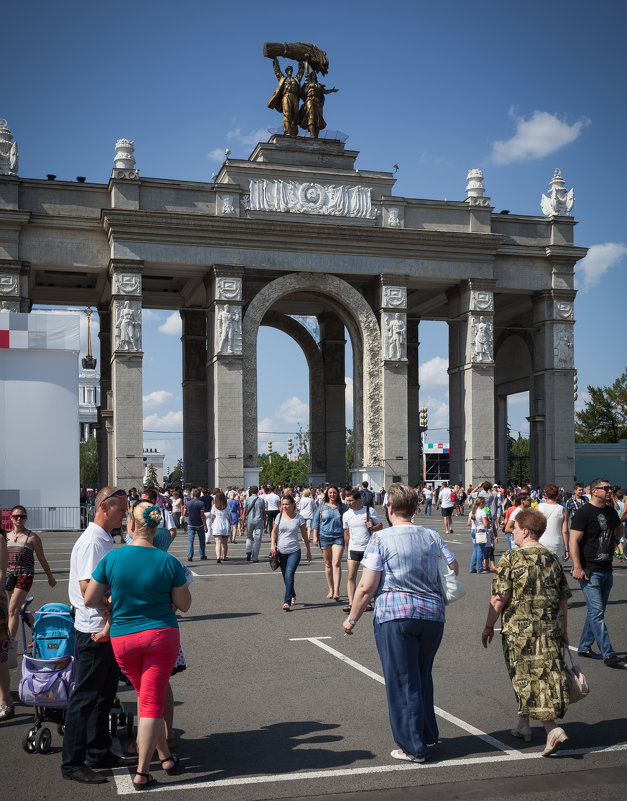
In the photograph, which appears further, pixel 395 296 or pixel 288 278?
pixel 395 296

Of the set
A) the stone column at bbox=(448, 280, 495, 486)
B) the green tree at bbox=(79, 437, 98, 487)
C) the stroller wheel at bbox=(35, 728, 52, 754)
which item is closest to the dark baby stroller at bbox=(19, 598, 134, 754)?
the stroller wheel at bbox=(35, 728, 52, 754)

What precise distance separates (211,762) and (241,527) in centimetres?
2558

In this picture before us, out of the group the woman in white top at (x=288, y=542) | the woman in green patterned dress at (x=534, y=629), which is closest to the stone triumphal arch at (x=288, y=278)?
the woman in white top at (x=288, y=542)

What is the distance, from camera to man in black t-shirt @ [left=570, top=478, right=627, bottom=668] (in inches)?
382

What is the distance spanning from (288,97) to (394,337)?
12851mm

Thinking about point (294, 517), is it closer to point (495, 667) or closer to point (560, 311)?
point (495, 667)

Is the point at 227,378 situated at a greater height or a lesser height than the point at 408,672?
greater

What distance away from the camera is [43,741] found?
22.2 feet

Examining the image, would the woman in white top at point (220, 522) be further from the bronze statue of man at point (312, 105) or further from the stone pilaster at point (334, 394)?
the stone pilaster at point (334, 394)

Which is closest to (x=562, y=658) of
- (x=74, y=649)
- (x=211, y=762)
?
(x=211, y=762)

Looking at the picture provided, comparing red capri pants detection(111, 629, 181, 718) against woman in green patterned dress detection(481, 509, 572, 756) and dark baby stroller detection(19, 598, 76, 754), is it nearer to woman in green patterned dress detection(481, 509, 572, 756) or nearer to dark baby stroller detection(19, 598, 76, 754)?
dark baby stroller detection(19, 598, 76, 754)

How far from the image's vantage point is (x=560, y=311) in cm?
4447

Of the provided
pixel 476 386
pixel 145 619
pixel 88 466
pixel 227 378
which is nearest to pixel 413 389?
pixel 476 386

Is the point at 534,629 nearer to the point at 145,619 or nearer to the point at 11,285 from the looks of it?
the point at 145,619
